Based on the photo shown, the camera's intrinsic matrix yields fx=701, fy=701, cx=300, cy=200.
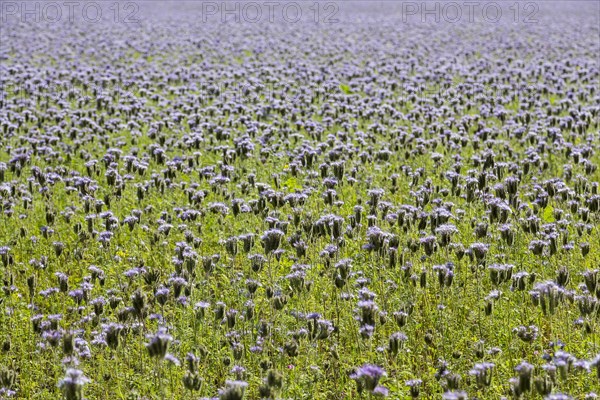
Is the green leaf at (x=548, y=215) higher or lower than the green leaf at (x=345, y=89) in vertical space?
lower

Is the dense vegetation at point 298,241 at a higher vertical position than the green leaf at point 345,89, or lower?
lower

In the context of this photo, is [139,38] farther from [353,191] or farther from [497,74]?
[353,191]

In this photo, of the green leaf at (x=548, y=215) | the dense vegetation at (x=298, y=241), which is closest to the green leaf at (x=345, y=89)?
the dense vegetation at (x=298, y=241)

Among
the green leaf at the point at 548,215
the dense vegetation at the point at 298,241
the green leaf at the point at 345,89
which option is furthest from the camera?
the green leaf at the point at 345,89

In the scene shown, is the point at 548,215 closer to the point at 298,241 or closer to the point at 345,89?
the point at 298,241

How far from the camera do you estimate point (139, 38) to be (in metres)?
26.6

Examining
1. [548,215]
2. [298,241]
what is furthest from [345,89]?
[298,241]

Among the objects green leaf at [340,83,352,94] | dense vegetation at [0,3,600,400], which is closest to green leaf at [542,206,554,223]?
dense vegetation at [0,3,600,400]

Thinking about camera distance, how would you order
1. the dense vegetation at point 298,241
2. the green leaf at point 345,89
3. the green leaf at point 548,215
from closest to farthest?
the dense vegetation at point 298,241 → the green leaf at point 548,215 → the green leaf at point 345,89

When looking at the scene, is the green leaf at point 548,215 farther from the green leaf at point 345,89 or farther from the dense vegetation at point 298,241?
the green leaf at point 345,89

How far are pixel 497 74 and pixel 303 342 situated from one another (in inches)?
532

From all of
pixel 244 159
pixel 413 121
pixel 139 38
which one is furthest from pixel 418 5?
pixel 244 159

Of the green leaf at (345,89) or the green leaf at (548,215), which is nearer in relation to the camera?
the green leaf at (548,215)

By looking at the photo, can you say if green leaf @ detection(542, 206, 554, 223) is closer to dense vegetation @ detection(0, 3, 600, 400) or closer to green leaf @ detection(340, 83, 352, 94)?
dense vegetation @ detection(0, 3, 600, 400)
